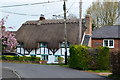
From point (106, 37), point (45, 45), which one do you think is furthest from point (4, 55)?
point (106, 37)

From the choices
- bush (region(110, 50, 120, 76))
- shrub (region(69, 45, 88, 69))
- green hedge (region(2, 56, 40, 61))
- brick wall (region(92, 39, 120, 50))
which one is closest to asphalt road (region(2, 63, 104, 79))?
bush (region(110, 50, 120, 76))

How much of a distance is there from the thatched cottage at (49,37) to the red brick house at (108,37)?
4.25 feet

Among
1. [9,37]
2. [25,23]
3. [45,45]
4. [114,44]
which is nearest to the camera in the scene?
[9,37]

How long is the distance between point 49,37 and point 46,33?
4.34ft

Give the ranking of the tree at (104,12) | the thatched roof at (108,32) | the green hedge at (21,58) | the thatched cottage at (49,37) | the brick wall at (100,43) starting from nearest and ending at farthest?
the green hedge at (21,58), the brick wall at (100,43), the thatched roof at (108,32), the thatched cottage at (49,37), the tree at (104,12)

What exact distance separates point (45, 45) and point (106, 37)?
10405 mm

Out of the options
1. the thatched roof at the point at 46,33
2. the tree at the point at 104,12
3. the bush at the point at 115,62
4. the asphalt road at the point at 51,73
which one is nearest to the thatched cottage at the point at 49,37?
the thatched roof at the point at 46,33

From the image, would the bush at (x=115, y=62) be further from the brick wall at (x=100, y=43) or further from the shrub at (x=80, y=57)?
the brick wall at (x=100, y=43)

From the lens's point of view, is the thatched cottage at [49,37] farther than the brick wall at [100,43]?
Yes

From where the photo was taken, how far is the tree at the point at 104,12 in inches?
1971

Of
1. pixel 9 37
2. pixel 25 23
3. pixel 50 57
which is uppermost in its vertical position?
pixel 25 23

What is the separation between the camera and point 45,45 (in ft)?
144

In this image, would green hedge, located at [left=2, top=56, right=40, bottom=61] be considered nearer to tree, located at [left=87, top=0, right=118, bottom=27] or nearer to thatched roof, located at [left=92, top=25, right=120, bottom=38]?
thatched roof, located at [left=92, top=25, right=120, bottom=38]

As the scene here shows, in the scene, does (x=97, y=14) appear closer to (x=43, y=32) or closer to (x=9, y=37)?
(x=43, y=32)
